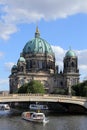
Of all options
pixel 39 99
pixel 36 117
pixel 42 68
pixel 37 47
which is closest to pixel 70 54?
pixel 42 68

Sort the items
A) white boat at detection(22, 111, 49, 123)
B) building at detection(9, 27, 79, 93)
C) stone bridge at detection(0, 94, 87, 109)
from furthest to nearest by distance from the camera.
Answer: building at detection(9, 27, 79, 93)
stone bridge at detection(0, 94, 87, 109)
white boat at detection(22, 111, 49, 123)

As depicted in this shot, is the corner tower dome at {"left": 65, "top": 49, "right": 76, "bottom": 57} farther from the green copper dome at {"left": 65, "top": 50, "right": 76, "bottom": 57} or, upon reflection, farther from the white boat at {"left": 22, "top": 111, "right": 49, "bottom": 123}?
the white boat at {"left": 22, "top": 111, "right": 49, "bottom": 123}

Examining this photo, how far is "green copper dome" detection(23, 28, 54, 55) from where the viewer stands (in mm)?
141125

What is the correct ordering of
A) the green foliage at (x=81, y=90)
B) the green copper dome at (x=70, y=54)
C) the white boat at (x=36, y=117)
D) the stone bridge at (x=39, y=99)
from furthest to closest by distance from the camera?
the green copper dome at (x=70, y=54)
the green foliage at (x=81, y=90)
the stone bridge at (x=39, y=99)
the white boat at (x=36, y=117)

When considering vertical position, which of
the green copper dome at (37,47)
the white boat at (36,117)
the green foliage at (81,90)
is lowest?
the white boat at (36,117)

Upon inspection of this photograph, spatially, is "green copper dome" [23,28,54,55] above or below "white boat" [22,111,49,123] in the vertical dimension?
above

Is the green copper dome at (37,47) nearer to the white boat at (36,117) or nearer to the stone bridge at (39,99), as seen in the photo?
the stone bridge at (39,99)

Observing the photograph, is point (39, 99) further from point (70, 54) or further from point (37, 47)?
point (37, 47)

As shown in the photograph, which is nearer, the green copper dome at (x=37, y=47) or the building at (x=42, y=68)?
the building at (x=42, y=68)

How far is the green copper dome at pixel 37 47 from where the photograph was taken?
141m

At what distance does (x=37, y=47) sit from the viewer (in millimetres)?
141750

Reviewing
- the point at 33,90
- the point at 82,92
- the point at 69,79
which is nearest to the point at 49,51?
the point at 69,79

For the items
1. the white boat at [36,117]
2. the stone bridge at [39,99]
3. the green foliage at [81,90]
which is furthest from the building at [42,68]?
the white boat at [36,117]

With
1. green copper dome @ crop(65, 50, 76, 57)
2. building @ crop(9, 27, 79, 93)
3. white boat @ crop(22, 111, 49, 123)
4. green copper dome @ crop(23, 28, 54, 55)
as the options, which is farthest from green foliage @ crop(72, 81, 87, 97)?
green copper dome @ crop(23, 28, 54, 55)
